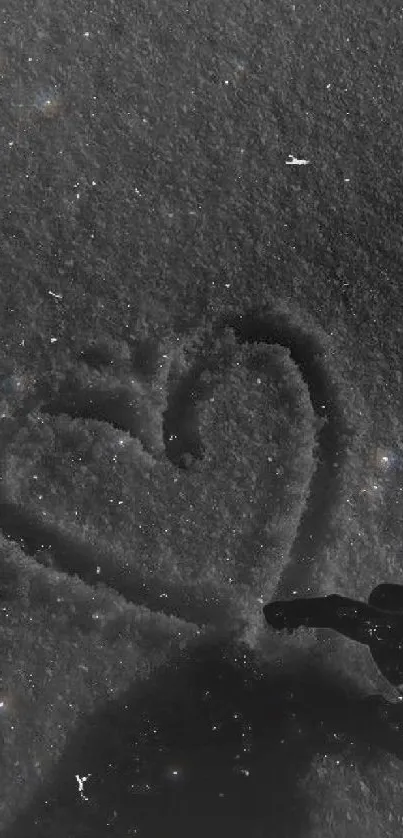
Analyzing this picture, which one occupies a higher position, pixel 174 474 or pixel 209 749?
pixel 174 474

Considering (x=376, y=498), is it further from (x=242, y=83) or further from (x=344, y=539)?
(x=242, y=83)

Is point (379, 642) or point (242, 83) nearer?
point (379, 642)

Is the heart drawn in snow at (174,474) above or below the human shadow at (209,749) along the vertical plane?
above

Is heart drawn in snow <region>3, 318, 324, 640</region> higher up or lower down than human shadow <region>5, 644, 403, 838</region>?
higher up

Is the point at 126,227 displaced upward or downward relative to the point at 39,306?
upward

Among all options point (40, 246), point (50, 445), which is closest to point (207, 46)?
point (40, 246)

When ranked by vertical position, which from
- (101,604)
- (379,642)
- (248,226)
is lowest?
(101,604)

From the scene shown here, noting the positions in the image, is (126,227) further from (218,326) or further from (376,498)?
(376,498)
